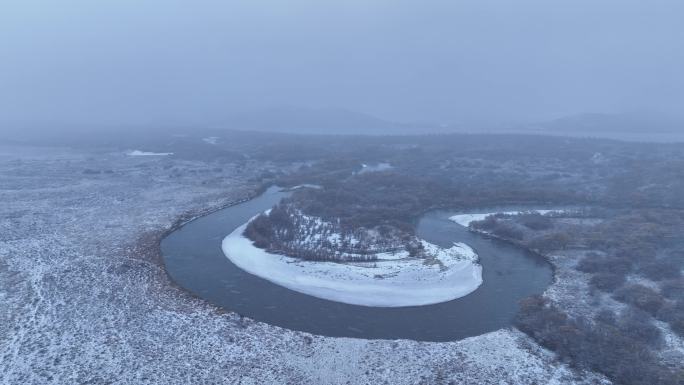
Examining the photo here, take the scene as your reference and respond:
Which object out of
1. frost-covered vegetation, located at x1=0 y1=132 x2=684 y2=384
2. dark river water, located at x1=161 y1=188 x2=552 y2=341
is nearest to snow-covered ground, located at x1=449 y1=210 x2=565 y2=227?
frost-covered vegetation, located at x1=0 y1=132 x2=684 y2=384

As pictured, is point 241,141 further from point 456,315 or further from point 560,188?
point 456,315

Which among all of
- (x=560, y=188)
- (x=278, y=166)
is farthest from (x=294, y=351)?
(x=278, y=166)

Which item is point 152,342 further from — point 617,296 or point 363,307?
point 617,296

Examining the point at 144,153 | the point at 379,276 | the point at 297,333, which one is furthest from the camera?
the point at 144,153

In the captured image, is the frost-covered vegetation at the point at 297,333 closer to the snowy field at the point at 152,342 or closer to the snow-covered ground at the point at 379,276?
the snowy field at the point at 152,342

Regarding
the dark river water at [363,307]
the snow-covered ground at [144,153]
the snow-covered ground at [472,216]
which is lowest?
the dark river water at [363,307]

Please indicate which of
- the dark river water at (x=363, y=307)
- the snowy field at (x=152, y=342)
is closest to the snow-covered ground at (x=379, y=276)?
the dark river water at (x=363, y=307)

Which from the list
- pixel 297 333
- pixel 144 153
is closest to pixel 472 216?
pixel 297 333

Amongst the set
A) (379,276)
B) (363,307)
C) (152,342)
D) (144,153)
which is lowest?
(363,307)

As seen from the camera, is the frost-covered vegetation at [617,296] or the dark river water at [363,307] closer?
the frost-covered vegetation at [617,296]
